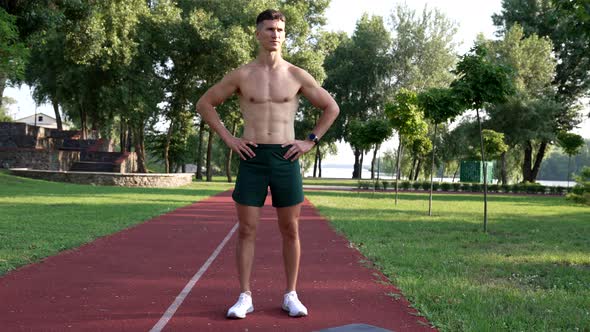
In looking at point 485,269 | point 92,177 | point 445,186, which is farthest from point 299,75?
point 445,186

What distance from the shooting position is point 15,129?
120 ft

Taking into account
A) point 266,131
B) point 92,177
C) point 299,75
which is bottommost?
point 92,177

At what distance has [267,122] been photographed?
15.7 feet

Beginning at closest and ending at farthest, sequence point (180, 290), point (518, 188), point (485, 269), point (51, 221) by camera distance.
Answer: point (180, 290)
point (485, 269)
point (51, 221)
point (518, 188)

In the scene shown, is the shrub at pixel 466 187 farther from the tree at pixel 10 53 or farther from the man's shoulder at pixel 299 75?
the man's shoulder at pixel 299 75

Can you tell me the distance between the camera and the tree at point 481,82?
44.8ft

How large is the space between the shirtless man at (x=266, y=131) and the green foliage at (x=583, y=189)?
51.1 feet

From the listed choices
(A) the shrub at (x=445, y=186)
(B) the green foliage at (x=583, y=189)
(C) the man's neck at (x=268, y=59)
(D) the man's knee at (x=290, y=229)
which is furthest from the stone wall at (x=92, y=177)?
(C) the man's neck at (x=268, y=59)

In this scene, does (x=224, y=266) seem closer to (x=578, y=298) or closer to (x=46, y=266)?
(x=46, y=266)

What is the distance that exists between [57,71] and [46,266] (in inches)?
1253

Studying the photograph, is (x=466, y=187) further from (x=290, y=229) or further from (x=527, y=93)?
(x=290, y=229)

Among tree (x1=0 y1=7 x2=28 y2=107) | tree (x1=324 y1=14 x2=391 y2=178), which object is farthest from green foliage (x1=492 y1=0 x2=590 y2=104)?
tree (x1=0 y1=7 x2=28 y2=107)

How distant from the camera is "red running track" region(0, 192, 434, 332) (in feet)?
15.5

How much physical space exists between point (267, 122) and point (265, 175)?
44 centimetres
